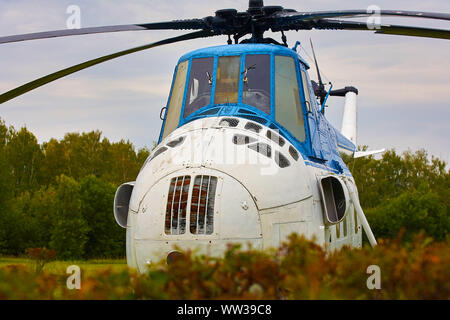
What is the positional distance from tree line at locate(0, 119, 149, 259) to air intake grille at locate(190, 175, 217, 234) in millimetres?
21865

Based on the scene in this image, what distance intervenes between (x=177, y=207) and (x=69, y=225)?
3203 cm

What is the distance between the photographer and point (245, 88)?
9484mm

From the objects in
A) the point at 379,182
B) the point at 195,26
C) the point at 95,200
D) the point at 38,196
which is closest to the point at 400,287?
the point at 195,26

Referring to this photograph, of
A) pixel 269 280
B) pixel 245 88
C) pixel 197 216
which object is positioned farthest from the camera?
pixel 245 88

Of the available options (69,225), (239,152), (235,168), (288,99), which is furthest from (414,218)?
(235,168)

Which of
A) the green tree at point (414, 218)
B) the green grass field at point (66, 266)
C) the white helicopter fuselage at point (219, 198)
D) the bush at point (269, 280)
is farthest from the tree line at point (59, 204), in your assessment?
the bush at point (269, 280)

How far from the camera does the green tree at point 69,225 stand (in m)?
37.7

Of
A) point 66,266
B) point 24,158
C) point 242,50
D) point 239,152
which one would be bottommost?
point 66,266

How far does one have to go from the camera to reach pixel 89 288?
3.96 meters

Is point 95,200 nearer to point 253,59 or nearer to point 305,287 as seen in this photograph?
point 253,59

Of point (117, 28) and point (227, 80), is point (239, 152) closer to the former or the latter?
point (227, 80)

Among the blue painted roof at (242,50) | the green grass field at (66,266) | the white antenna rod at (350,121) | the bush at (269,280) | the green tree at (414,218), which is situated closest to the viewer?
the bush at (269,280)

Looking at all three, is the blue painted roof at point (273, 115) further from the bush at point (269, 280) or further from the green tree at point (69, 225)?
the green tree at point (69, 225)

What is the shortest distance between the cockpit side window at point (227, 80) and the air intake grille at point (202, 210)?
8.10ft
